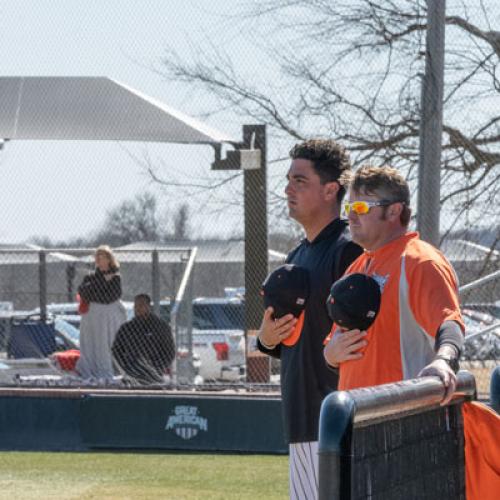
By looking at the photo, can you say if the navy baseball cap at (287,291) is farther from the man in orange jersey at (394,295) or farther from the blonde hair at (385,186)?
the blonde hair at (385,186)

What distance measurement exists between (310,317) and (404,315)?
0.85 meters

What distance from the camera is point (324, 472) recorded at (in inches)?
99.0

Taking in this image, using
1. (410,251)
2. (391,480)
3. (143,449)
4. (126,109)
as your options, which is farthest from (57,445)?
(391,480)

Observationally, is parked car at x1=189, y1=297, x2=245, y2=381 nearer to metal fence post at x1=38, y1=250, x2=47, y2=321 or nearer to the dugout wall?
metal fence post at x1=38, y1=250, x2=47, y2=321

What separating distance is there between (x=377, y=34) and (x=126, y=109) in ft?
8.89

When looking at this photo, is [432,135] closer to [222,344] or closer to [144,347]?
[144,347]

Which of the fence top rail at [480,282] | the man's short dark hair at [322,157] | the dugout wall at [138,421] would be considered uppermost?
the man's short dark hair at [322,157]

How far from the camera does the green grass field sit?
27.8 ft

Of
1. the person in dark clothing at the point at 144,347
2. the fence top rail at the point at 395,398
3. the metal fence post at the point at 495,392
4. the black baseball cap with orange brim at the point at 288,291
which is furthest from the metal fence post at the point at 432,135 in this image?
the fence top rail at the point at 395,398

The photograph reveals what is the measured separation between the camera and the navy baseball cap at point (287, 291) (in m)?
4.35

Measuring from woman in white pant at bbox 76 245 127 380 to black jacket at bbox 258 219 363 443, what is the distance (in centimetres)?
793

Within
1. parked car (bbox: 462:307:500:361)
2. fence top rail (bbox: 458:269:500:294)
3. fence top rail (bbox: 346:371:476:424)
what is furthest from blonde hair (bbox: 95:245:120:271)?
fence top rail (bbox: 346:371:476:424)

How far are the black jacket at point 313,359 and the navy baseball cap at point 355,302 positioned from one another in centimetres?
74

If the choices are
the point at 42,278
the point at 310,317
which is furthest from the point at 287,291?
the point at 42,278
